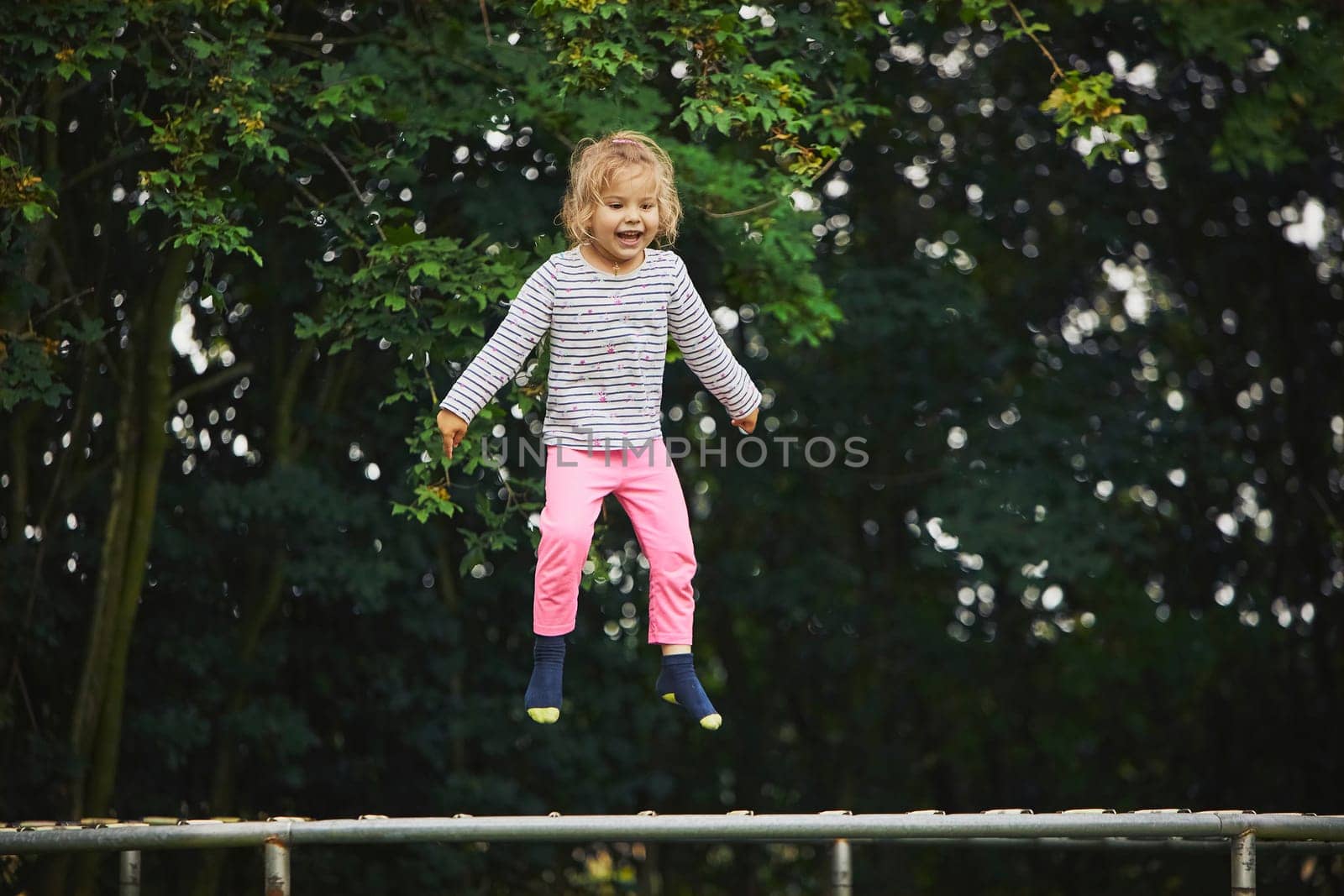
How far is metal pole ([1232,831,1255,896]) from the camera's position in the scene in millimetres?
3732

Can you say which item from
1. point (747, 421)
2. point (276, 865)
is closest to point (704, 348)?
point (747, 421)

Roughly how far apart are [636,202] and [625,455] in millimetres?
553

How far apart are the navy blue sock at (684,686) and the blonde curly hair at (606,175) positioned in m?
0.96

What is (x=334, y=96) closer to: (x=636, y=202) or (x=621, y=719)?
(x=636, y=202)

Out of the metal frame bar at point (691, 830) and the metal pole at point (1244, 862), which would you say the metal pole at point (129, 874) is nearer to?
the metal frame bar at point (691, 830)

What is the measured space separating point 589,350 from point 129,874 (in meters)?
1.84

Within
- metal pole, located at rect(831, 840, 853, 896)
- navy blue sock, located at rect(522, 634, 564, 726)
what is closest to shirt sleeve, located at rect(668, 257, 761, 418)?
navy blue sock, located at rect(522, 634, 564, 726)

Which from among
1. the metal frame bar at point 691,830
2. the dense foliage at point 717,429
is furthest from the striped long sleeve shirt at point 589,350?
the dense foliage at point 717,429

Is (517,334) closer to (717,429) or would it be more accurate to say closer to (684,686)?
(684,686)

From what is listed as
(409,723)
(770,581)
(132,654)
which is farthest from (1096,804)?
(132,654)

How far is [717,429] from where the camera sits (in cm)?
938

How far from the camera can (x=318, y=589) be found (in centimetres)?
788

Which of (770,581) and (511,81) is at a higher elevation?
(511,81)

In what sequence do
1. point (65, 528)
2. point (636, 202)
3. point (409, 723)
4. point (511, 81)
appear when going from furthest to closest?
point (409, 723) < point (65, 528) < point (511, 81) < point (636, 202)
